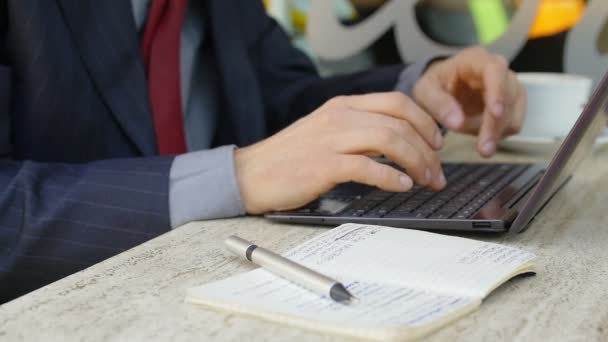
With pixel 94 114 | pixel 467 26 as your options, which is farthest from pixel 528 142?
pixel 94 114

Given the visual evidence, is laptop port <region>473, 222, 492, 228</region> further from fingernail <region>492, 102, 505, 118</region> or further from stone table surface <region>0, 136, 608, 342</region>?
fingernail <region>492, 102, 505, 118</region>

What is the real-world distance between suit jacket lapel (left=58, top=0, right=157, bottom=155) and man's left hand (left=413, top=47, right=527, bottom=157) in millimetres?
395

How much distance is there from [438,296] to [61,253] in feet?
1.40

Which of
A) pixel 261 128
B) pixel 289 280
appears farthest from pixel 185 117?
pixel 289 280

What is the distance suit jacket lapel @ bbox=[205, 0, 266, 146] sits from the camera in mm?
1145

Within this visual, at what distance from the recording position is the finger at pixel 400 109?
30.3 inches

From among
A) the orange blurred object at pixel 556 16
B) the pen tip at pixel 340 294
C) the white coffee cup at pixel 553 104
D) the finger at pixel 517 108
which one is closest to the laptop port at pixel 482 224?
the pen tip at pixel 340 294

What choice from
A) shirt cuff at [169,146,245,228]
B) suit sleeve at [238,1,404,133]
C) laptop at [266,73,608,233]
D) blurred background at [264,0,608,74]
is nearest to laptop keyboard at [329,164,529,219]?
laptop at [266,73,608,233]

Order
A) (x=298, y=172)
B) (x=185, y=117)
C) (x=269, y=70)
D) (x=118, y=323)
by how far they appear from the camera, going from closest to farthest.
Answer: (x=118, y=323) → (x=298, y=172) → (x=185, y=117) → (x=269, y=70)

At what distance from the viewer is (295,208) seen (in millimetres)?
770

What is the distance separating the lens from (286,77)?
53.5 inches

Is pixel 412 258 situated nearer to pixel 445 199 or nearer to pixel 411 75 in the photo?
pixel 445 199

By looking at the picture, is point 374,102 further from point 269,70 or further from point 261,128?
point 269,70

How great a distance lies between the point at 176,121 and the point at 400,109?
0.39 metres
